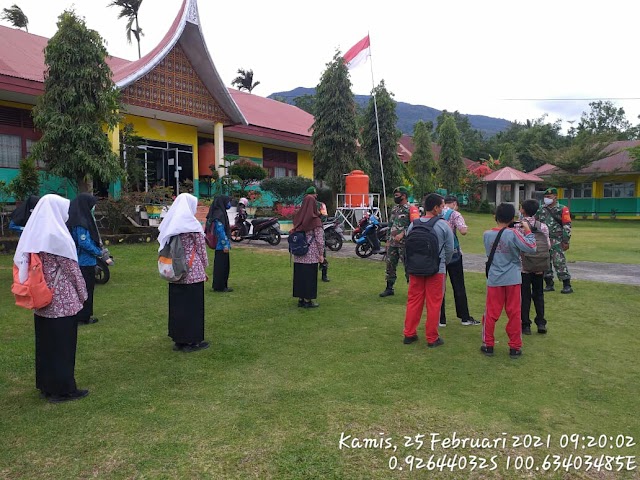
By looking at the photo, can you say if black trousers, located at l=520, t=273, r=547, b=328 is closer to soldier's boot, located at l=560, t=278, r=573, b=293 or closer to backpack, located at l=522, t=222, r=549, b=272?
backpack, located at l=522, t=222, r=549, b=272

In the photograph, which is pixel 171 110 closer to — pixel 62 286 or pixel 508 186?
pixel 62 286

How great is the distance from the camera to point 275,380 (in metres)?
4.00

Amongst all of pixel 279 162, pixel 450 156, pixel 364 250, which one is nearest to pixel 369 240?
pixel 364 250

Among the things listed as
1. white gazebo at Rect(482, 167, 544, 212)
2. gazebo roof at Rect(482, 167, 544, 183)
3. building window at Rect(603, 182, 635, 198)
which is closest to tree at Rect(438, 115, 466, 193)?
gazebo roof at Rect(482, 167, 544, 183)

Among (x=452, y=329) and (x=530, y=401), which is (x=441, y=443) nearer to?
(x=530, y=401)

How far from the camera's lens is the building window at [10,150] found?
13523mm

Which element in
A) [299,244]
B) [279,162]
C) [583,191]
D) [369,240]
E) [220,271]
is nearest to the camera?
[299,244]

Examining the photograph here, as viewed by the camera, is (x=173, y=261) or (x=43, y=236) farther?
(x=173, y=261)

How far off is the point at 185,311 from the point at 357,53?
42.8ft

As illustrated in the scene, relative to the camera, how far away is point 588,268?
1039 centimetres

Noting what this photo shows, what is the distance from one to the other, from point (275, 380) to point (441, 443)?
147 centimetres

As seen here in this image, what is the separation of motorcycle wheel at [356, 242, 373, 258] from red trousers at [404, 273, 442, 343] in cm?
636

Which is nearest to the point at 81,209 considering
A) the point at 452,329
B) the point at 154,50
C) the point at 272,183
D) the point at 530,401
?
the point at 452,329

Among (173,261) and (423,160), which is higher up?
(423,160)
